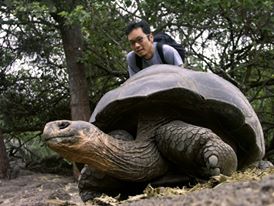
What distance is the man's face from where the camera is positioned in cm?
297

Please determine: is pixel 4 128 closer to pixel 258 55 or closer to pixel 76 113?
pixel 76 113

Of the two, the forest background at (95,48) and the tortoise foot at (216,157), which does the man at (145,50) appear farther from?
the forest background at (95,48)

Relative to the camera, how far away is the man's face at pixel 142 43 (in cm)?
297

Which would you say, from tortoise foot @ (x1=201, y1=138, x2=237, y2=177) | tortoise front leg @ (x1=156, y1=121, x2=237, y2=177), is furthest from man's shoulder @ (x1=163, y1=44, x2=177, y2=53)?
tortoise foot @ (x1=201, y1=138, x2=237, y2=177)

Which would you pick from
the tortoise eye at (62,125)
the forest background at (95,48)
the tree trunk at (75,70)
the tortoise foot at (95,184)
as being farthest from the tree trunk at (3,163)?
the tortoise eye at (62,125)

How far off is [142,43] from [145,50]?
0.14 ft

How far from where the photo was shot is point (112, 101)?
253 centimetres

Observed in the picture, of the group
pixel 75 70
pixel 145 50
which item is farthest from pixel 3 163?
pixel 145 50

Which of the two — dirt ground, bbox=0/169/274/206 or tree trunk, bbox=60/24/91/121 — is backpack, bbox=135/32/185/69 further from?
tree trunk, bbox=60/24/91/121

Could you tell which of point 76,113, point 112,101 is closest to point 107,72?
point 76,113

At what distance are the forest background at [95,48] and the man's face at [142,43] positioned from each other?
2.04 metres

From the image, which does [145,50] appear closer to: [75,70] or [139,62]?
[139,62]

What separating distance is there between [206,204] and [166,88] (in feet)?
4.08

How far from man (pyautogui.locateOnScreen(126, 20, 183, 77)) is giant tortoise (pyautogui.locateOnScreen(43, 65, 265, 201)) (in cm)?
28
